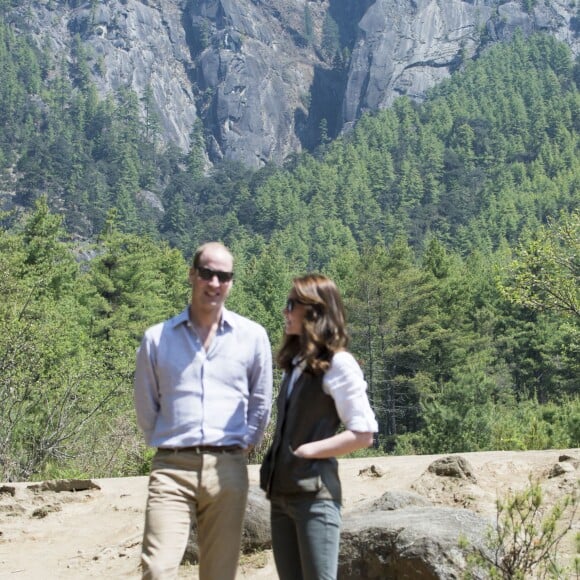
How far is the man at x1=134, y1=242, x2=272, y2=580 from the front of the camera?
3.83 m

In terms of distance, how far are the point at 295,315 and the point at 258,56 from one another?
187864 mm

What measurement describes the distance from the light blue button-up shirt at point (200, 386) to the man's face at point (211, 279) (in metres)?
0.09

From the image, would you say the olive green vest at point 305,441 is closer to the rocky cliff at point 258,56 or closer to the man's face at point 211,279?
the man's face at point 211,279

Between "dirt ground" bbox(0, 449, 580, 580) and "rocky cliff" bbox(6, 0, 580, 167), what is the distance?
160m

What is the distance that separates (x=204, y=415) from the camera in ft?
12.6

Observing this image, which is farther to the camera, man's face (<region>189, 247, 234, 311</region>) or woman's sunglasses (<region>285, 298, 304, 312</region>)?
man's face (<region>189, 247, 234, 311</region>)

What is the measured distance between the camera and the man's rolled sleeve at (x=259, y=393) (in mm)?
4004

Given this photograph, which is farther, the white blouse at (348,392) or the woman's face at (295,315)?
the woman's face at (295,315)

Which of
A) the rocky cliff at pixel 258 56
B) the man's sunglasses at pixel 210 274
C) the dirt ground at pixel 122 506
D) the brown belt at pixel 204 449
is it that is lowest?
the dirt ground at pixel 122 506

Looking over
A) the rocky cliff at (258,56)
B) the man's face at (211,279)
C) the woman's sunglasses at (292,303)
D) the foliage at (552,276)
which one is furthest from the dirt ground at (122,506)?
the rocky cliff at (258,56)

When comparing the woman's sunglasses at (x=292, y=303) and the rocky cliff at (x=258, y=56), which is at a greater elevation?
the rocky cliff at (x=258, y=56)

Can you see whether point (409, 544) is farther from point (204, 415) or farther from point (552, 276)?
point (552, 276)

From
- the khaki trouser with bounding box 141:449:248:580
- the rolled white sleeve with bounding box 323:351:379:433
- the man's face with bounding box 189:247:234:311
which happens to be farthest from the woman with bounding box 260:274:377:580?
the man's face with bounding box 189:247:234:311

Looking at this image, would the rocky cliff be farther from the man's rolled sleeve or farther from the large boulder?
the man's rolled sleeve
